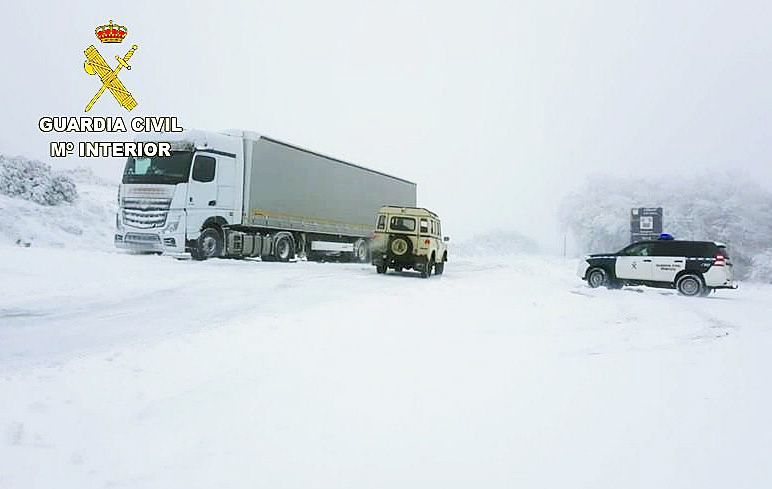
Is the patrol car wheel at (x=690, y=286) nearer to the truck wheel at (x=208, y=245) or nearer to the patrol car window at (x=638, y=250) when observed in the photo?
the patrol car window at (x=638, y=250)

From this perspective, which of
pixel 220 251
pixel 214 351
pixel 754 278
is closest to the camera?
pixel 214 351

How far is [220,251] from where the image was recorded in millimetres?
17359

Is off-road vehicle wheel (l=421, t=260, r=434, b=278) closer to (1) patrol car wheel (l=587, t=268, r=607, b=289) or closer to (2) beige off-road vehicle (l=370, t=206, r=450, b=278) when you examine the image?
(2) beige off-road vehicle (l=370, t=206, r=450, b=278)

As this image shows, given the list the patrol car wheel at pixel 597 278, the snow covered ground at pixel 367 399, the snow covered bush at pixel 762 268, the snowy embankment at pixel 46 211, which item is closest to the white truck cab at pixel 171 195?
the snow covered ground at pixel 367 399

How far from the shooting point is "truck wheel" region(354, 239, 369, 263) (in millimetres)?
24000

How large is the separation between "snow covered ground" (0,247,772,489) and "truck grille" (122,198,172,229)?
7.77 m

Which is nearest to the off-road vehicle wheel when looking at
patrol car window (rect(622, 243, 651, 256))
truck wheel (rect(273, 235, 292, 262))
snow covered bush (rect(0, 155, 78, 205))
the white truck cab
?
truck wheel (rect(273, 235, 292, 262))

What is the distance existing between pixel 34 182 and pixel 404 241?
23.0m

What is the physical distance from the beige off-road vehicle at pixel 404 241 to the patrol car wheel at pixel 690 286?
7563 millimetres

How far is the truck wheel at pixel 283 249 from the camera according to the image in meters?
19.3

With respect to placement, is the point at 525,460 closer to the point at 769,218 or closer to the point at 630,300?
the point at 630,300

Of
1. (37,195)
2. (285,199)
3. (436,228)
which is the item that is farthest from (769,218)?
(37,195)

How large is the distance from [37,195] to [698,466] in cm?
3191

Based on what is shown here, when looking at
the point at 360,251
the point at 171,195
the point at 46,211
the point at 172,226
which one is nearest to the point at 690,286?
the point at 360,251
